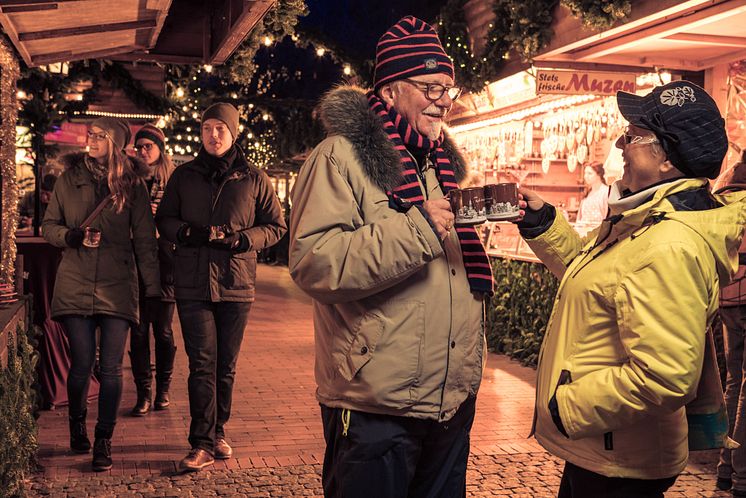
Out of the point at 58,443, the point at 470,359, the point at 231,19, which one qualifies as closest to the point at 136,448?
the point at 58,443

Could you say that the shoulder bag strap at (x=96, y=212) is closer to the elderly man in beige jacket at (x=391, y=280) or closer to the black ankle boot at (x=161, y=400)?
the black ankle boot at (x=161, y=400)

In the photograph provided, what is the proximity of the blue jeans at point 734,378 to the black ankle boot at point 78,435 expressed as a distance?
13.4ft

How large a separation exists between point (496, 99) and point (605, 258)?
352 inches

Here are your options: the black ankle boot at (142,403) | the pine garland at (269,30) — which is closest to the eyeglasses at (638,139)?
the pine garland at (269,30)

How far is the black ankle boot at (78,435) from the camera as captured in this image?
5539 millimetres

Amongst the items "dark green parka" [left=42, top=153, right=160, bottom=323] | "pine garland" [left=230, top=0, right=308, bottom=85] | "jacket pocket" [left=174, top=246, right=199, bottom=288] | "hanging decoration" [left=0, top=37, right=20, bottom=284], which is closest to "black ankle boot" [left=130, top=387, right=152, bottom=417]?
"hanging decoration" [left=0, top=37, right=20, bottom=284]

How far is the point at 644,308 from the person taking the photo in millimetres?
2422

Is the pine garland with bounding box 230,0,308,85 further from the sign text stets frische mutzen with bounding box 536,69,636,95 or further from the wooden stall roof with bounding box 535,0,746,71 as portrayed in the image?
the wooden stall roof with bounding box 535,0,746,71

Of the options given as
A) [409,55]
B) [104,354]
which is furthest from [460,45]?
[409,55]

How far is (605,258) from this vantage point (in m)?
2.68

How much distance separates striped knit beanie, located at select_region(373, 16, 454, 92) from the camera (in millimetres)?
2938

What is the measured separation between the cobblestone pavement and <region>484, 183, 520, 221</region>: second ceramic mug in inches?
110

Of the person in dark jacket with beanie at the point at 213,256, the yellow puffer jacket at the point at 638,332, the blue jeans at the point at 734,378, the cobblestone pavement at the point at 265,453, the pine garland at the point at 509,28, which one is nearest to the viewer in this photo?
the yellow puffer jacket at the point at 638,332

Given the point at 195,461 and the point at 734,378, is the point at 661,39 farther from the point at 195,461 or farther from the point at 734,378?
the point at 195,461
